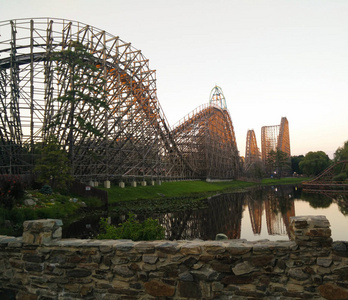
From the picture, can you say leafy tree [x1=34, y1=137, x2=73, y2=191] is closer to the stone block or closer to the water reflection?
the water reflection

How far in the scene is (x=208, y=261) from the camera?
15.1 ft

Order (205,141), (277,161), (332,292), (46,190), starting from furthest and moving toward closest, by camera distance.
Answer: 1. (277,161)
2. (205,141)
3. (46,190)
4. (332,292)

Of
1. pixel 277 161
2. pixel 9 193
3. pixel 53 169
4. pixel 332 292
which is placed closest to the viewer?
Result: pixel 332 292

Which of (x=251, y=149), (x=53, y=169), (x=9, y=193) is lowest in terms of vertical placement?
(x=9, y=193)

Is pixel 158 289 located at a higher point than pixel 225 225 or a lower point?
higher

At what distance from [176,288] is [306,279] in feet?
6.65

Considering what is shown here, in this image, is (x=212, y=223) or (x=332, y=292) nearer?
(x=332, y=292)

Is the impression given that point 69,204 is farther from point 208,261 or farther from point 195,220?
point 208,261

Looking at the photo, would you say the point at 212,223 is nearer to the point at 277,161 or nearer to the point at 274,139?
the point at 277,161

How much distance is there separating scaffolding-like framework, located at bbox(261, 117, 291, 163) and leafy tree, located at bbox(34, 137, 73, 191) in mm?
80180

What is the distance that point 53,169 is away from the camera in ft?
61.9

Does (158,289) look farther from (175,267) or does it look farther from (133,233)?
(133,233)

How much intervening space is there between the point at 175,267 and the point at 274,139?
100107 mm

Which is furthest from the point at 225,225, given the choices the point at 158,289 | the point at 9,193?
the point at 9,193
